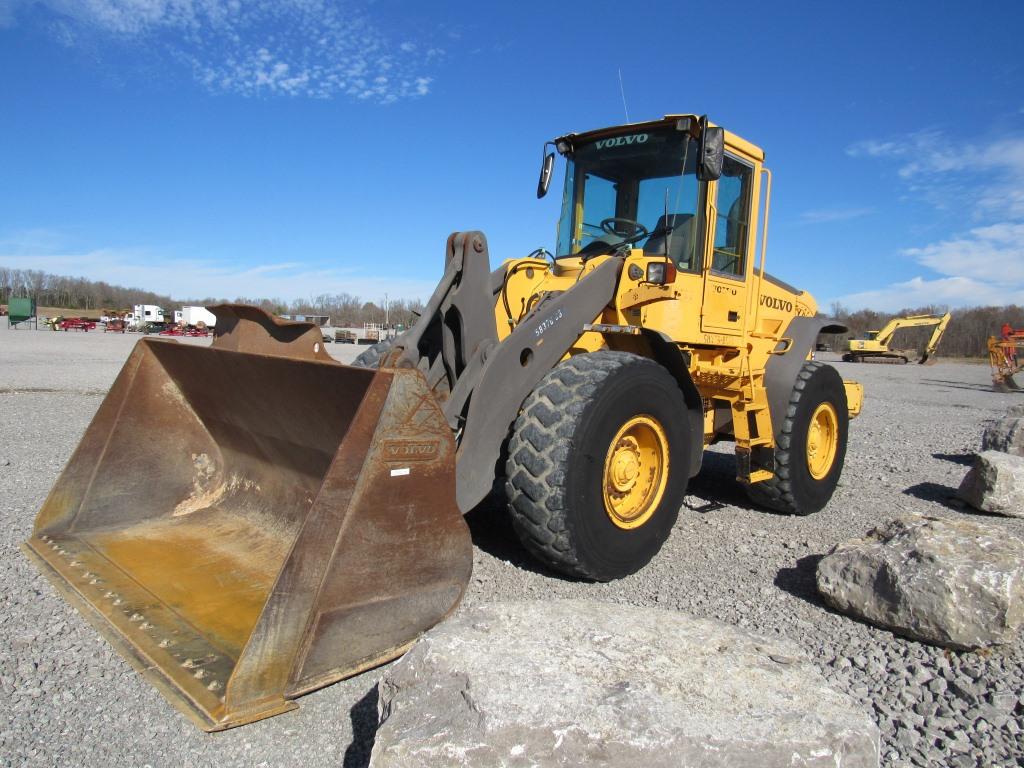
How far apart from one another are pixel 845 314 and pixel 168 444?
71.2m

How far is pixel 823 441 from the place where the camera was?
20.6 feet

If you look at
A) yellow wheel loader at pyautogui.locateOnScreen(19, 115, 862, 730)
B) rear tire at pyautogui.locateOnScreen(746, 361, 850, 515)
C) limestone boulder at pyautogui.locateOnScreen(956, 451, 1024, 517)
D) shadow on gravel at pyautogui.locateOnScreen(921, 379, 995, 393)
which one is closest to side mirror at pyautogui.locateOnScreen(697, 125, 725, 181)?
yellow wheel loader at pyautogui.locateOnScreen(19, 115, 862, 730)

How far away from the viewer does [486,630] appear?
8.37 feet

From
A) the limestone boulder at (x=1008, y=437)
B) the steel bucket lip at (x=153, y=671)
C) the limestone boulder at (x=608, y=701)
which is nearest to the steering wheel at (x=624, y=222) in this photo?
the limestone boulder at (x=608, y=701)

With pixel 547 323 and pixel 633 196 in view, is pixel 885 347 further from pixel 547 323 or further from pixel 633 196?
pixel 547 323

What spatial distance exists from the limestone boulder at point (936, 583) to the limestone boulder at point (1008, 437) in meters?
5.16

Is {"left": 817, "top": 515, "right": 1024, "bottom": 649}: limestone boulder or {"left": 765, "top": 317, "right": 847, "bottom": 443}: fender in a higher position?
{"left": 765, "top": 317, "right": 847, "bottom": 443}: fender

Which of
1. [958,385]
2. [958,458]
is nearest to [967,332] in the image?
[958,385]

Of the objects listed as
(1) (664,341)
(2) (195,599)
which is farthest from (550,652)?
(1) (664,341)

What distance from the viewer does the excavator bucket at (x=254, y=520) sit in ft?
8.36

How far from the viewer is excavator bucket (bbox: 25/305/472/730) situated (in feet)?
8.36

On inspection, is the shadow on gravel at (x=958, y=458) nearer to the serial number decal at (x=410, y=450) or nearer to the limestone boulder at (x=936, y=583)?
the limestone boulder at (x=936, y=583)

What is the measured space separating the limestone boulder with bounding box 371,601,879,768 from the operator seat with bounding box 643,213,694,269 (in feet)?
9.15

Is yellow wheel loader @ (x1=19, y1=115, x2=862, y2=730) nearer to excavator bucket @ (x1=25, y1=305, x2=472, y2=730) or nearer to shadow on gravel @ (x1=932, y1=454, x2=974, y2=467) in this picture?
excavator bucket @ (x1=25, y1=305, x2=472, y2=730)
